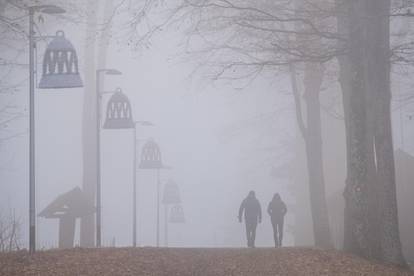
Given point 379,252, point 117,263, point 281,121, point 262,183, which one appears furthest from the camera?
point 262,183

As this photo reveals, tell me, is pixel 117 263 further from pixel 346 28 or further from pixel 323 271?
pixel 346 28

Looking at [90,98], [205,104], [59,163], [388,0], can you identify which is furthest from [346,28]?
[205,104]

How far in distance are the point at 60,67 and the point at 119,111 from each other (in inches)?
165

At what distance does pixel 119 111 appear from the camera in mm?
17578

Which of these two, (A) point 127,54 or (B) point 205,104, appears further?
(B) point 205,104

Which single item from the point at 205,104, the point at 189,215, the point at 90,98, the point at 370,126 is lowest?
the point at 189,215

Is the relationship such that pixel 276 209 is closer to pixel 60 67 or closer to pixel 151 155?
pixel 151 155

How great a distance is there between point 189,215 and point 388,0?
5768 centimetres

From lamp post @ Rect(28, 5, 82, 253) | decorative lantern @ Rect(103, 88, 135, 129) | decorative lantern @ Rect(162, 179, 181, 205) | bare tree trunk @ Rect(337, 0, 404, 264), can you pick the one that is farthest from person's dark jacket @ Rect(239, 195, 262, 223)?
decorative lantern @ Rect(162, 179, 181, 205)

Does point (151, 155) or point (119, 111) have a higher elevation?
point (119, 111)

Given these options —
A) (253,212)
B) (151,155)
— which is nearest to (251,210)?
(253,212)

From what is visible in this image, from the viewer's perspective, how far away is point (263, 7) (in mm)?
19688

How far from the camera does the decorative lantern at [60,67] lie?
43.8 feet

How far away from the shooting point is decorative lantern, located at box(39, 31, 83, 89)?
1336cm
